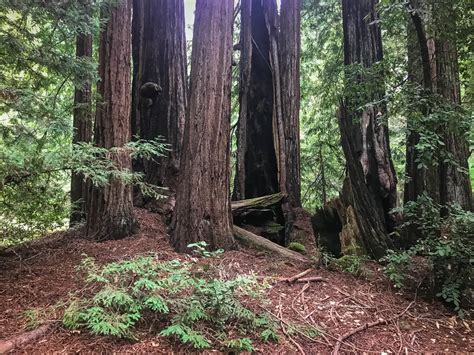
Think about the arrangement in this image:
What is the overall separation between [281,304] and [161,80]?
4.89 meters

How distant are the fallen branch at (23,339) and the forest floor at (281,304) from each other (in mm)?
48

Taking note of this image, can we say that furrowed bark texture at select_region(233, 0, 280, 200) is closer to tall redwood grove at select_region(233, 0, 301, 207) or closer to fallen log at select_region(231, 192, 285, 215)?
tall redwood grove at select_region(233, 0, 301, 207)

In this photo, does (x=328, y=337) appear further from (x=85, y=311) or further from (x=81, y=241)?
(x=81, y=241)

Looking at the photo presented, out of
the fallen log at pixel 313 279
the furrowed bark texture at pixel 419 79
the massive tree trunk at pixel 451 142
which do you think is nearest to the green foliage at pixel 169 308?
the fallen log at pixel 313 279

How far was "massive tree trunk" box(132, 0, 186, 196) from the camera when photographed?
287 inches

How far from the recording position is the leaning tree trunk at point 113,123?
5.61 metres

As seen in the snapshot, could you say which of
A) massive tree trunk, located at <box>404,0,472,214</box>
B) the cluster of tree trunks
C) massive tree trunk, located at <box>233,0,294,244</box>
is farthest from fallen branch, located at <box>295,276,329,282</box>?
the cluster of tree trunks

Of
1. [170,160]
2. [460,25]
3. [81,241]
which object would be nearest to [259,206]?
[170,160]

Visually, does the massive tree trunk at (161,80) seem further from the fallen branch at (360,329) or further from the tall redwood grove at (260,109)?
the fallen branch at (360,329)

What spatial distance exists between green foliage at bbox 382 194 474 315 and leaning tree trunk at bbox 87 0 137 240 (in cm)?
359

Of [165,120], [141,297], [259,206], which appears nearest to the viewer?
[141,297]

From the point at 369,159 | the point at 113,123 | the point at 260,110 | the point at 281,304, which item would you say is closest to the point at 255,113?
the point at 260,110

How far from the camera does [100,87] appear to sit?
574cm

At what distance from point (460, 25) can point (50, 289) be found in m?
5.38
